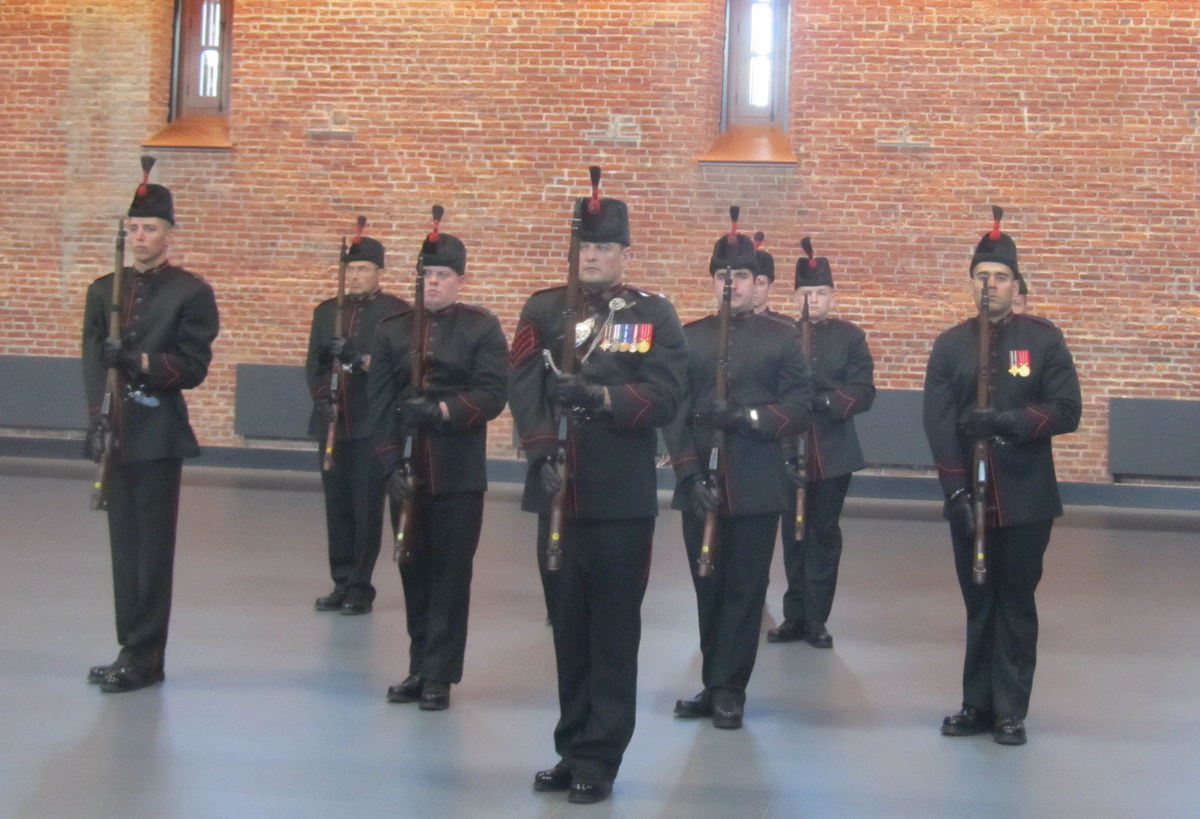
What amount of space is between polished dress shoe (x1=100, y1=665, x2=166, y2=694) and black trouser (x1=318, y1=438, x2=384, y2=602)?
5.53ft

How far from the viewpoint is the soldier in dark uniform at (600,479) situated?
14.1 ft

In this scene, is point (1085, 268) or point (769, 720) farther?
point (1085, 268)

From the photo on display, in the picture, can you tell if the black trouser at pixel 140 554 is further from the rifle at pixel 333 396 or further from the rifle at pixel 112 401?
the rifle at pixel 333 396

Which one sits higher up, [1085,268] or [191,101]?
[191,101]

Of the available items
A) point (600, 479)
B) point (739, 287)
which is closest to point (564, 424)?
point (600, 479)

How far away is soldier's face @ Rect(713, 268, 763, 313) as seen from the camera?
5.45 meters

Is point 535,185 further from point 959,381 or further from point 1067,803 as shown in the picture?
point 1067,803

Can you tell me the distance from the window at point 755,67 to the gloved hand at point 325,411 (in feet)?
19.3

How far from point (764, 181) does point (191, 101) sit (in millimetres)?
5017

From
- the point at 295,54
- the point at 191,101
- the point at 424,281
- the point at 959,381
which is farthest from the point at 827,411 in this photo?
the point at 191,101

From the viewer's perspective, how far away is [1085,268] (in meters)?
11.6

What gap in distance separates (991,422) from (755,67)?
7.89 m

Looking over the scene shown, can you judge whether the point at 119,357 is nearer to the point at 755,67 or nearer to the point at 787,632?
the point at 787,632

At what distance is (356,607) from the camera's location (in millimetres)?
7062
